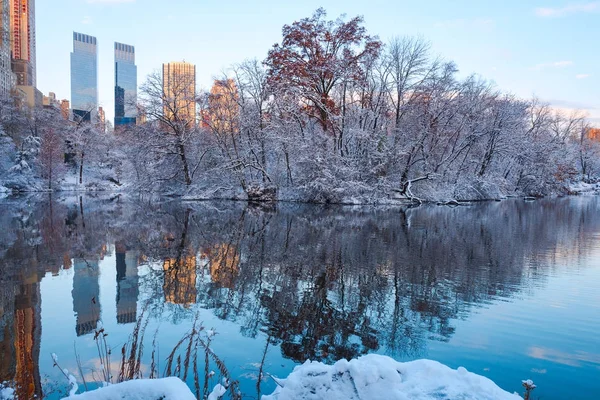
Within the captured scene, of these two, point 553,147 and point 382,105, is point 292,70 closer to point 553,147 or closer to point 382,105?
point 382,105

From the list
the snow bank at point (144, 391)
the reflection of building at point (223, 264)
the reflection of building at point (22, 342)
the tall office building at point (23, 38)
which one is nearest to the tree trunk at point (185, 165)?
the reflection of building at point (223, 264)

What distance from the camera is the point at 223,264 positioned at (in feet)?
34.6

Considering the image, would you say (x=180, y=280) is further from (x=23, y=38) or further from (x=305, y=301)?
(x=23, y=38)

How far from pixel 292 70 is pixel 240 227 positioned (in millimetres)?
18826

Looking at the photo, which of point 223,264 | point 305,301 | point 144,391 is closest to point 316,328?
point 305,301

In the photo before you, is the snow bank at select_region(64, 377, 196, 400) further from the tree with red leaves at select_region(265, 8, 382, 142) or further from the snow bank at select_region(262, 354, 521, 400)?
the tree with red leaves at select_region(265, 8, 382, 142)

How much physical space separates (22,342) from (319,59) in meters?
29.7

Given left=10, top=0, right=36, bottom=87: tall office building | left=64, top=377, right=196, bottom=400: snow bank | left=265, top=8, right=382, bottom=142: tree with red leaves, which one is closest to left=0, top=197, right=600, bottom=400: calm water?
left=64, top=377, right=196, bottom=400: snow bank

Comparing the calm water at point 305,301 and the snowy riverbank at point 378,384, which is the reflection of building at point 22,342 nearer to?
the calm water at point 305,301

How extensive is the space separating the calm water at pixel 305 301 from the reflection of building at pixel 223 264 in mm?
30

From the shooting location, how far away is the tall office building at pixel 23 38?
114 m

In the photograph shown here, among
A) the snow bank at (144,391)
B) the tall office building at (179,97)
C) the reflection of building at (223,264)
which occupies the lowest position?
A: the reflection of building at (223,264)

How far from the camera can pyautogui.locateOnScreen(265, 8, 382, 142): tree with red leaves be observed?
1278 inches

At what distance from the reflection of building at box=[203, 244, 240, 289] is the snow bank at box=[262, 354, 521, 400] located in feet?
16.7
